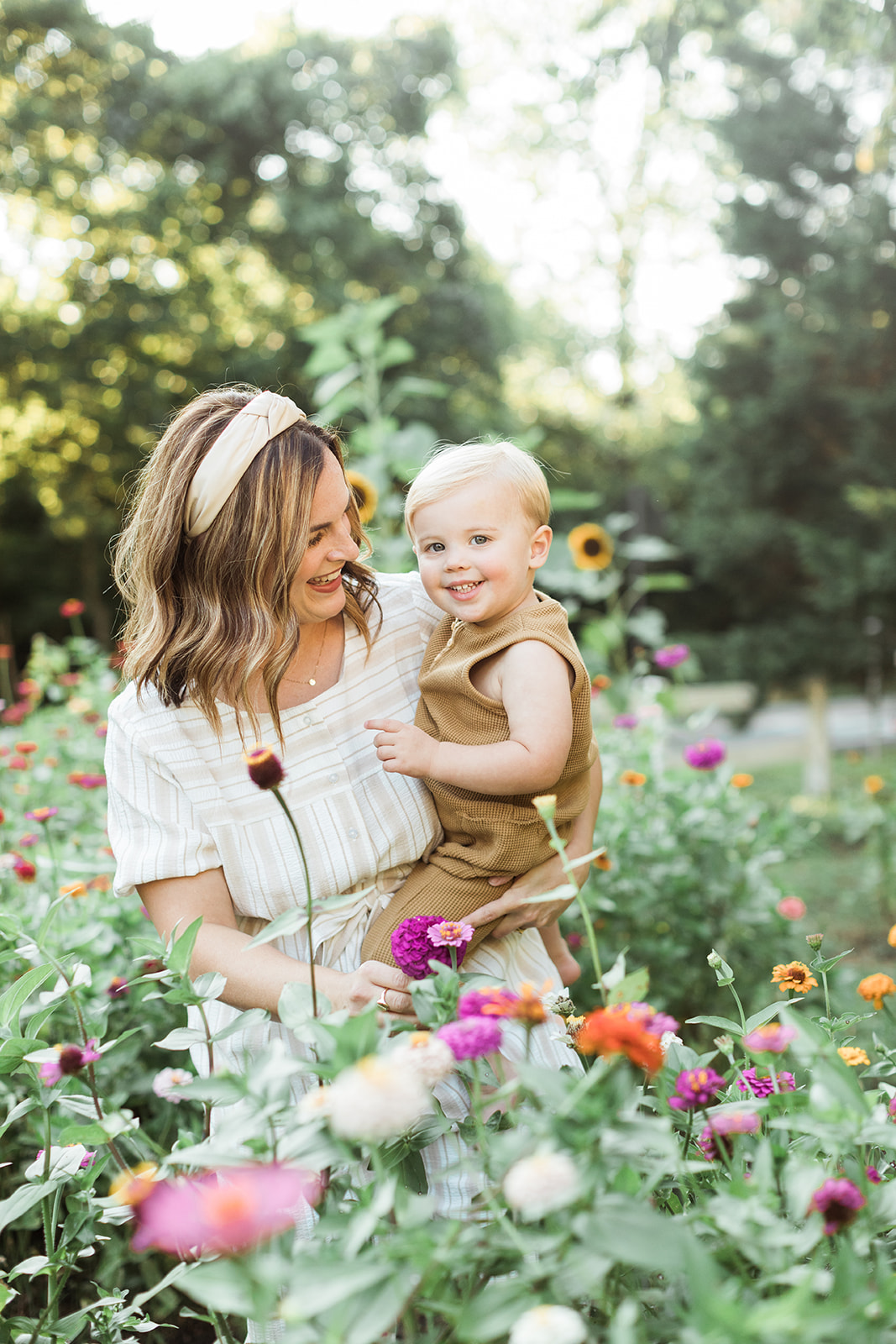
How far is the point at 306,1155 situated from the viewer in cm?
64

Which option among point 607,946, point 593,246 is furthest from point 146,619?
point 593,246

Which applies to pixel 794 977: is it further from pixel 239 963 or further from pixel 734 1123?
pixel 239 963

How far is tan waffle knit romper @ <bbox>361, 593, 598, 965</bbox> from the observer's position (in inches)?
50.6

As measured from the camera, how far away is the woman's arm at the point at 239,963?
1.12 meters

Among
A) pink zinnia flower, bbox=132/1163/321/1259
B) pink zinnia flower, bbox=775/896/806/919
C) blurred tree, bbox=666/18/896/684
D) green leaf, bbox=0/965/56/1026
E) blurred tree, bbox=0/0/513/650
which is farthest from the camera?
blurred tree, bbox=0/0/513/650

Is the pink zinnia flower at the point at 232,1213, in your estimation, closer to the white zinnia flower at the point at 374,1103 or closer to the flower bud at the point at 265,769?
the white zinnia flower at the point at 374,1103

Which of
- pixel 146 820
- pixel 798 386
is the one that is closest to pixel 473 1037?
pixel 146 820

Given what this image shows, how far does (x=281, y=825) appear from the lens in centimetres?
131

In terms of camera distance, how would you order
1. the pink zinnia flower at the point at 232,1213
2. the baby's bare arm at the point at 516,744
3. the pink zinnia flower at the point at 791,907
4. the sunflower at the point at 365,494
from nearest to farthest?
1. the pink zinnia flower at the point at 232,1213
2. the baby's bare arm at the point at 516,744
3. the pink zinnia flower at the point at 791,907
4. the sunflower at the point at 365,494

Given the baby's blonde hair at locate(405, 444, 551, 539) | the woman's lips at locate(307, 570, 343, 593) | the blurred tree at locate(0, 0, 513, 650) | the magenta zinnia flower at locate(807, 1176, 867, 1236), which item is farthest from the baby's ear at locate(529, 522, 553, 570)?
the blurred tree at locate(0, 0, 513, 650)

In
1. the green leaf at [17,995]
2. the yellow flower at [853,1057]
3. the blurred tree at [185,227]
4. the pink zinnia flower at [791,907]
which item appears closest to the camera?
the yellow flower at [853,1057]

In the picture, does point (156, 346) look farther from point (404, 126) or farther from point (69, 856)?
point (69, 856)

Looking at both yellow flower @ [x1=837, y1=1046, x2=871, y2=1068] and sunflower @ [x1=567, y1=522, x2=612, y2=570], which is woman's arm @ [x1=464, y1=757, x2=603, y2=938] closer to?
yellow flower @ [x1=837, y1=1046, x2=871, y2=1068]

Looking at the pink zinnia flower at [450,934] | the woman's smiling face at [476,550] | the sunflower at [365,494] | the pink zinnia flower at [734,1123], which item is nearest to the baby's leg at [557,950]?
the woman's smiling face at [476,550]
